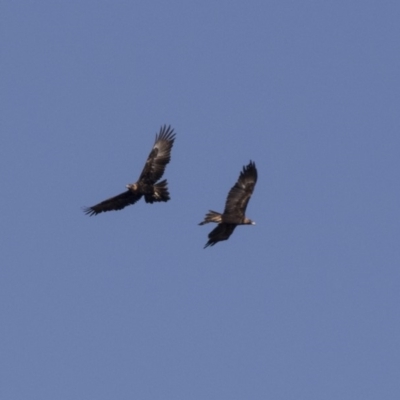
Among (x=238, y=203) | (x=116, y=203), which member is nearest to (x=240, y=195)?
(x=238, y=203)

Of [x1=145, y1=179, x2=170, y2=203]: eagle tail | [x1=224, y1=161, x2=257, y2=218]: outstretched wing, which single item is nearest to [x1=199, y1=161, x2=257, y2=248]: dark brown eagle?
[x1=224, y1=161, x2=257, y2=218]: outstretched wing

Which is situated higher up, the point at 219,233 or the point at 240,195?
the point at 240,195

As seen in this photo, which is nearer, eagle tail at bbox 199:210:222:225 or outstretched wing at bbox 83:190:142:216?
eagle tail at bbox 199:210:222:225

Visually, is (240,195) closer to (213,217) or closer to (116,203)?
(213,217)

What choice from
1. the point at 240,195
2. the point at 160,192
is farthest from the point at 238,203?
the point at 160,192

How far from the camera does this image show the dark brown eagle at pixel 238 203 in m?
62.5

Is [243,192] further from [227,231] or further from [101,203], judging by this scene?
[101,203]

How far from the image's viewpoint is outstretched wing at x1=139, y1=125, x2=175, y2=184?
67.0m

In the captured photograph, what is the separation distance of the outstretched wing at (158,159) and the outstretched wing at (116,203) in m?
0.90

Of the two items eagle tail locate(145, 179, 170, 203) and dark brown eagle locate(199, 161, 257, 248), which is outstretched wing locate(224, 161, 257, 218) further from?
eagle tail locate(145, 179, 170, 203)

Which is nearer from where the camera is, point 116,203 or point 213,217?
point 213,217

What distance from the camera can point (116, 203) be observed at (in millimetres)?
69125

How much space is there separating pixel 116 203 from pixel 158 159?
3130 mm

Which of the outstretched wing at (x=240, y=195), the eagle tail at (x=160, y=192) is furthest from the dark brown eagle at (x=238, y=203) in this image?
the eagle tail at (x=160, y=192)
